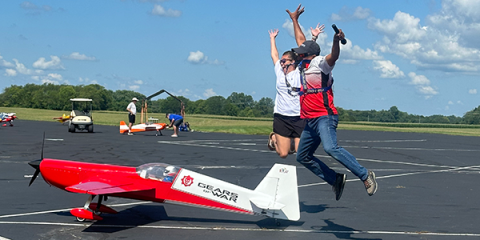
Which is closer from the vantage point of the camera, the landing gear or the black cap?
the black cap

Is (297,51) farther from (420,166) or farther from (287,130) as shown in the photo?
(420,166)

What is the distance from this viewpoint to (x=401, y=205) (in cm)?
1072

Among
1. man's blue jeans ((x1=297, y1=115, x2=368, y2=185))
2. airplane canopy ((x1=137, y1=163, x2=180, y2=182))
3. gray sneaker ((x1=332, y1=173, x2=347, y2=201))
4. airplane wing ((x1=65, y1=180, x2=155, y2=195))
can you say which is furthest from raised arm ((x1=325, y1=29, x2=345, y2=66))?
airplane wing ((x1=65, y1=180, x2=155, y2=195))

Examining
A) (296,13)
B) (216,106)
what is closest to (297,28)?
(296,13)

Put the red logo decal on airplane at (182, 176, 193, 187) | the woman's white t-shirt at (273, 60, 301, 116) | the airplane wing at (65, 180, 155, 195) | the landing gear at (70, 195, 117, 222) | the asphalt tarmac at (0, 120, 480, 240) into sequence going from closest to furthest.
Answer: the asphalt tarmac at (0, 120, 480, 240) < the airplane wing at (65, 180, 155, 195) < the landing gear at (70, 195, 117, 222) < the red logo decal on airplane at (182, 176, 193, 187) < the woman's white t-shirt at (273, 60, 301, 116)

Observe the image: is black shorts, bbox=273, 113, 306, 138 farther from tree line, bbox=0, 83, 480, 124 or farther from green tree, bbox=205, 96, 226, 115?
green tree, bbox=205, 96, 226, 115

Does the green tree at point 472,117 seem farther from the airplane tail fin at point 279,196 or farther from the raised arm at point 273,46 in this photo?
the airplane tail fin at point 279,196

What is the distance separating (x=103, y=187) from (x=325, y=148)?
3.68 metres

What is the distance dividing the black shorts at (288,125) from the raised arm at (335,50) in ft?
9.87

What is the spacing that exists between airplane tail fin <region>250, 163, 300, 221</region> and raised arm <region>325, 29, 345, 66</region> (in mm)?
1866

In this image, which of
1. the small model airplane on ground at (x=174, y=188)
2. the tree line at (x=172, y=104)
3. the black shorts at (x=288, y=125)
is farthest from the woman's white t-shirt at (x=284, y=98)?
the tree line at (x=172, y=104)

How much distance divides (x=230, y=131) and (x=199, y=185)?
3724 cm

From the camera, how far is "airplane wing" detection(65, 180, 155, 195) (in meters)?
8.21

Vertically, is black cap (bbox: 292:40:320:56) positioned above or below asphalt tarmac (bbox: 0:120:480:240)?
above
